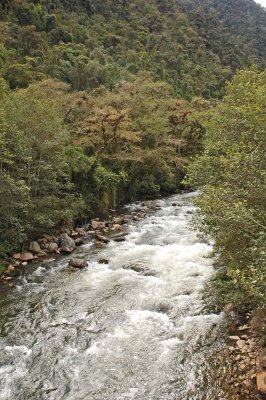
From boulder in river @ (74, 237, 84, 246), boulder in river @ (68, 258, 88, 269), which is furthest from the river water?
boulder in river @ (74, 237, 84, 246)

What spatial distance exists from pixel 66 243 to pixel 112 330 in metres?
9.27

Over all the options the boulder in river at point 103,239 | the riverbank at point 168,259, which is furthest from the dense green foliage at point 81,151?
the boulder in river at point 103,239

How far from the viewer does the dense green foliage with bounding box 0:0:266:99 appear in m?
57.3

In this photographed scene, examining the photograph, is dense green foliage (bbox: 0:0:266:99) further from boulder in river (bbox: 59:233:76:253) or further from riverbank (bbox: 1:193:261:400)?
boulder in river (bbox: 59:233:76:253)

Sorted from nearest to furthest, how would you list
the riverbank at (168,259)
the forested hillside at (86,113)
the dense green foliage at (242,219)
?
the dense green foliage at (242,219)
the riverbank at (168,259)
the forested hillside at (86,113)

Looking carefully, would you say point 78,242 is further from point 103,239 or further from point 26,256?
point 26,256

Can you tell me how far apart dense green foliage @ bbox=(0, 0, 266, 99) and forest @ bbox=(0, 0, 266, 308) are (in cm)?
35

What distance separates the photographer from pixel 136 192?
3603cm

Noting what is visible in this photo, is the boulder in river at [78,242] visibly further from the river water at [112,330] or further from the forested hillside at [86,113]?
the river water at [112,330]

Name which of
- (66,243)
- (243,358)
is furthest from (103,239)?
(243,358)

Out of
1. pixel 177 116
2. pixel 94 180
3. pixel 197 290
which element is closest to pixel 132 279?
pixel 197 290

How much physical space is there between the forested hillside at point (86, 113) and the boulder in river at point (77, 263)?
288cm

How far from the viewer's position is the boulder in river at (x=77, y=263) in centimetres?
1855

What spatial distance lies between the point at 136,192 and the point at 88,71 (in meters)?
30.9
